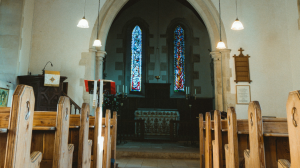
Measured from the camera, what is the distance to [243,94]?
6043 millimetres

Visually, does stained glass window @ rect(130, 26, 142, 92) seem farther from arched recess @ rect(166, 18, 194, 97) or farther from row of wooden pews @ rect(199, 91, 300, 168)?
row of wooden pews @ rect(199, 91, 300, 168)

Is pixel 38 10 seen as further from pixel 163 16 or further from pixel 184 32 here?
pixel 184 32

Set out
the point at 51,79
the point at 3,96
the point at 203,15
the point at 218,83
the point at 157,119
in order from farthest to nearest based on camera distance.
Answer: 1. the point at 157,119
2. the point at 203,15
3. the point at 218,83
4. the point at 51,79
5. the point at 3,96

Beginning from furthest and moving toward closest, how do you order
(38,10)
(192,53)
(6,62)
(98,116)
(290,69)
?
1. (192,53)
2. (38,10)
3. (290,69)
4. (6,62)
5. (98,116)

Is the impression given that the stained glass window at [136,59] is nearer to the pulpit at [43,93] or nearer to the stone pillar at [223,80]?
the stone pillar at [223,80]

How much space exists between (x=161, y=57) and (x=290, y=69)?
532 cm

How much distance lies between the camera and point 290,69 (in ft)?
19.8

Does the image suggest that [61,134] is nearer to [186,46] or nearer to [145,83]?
[145,83]

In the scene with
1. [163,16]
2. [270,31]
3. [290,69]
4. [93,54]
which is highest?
[163,16]

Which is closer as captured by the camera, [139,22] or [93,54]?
[93,54]

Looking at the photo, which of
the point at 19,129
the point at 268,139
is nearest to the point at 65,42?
the point at 19,129

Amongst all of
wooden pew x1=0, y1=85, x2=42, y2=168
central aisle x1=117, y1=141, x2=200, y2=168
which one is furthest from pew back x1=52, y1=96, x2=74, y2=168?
central aisle x1=117, y1=141, x2=200, y2=168

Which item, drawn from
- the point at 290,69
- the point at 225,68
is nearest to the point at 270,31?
the point at 290,69

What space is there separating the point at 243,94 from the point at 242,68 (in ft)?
2.29
